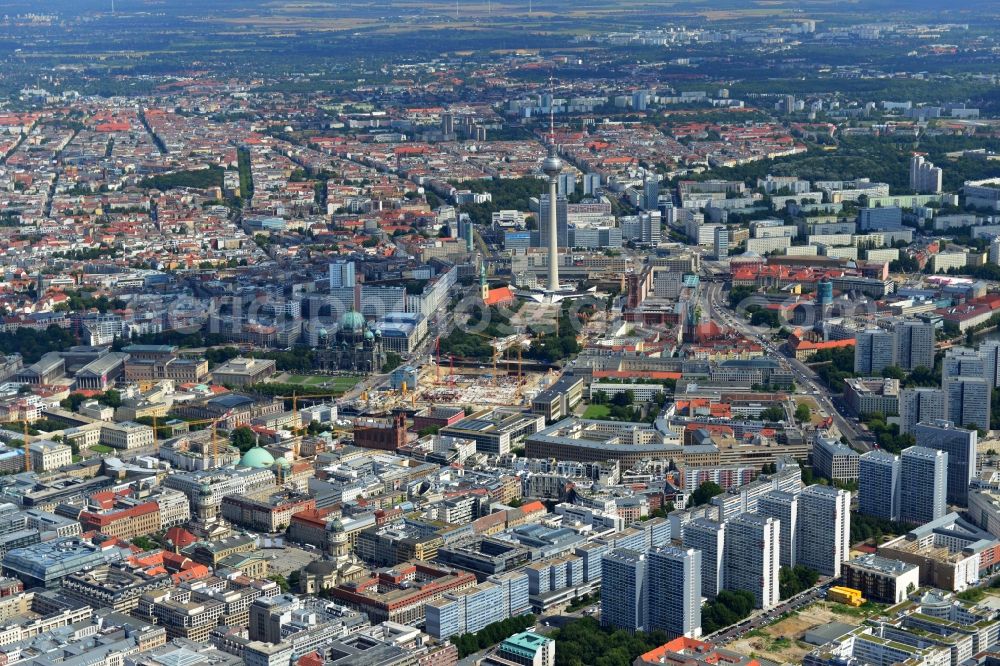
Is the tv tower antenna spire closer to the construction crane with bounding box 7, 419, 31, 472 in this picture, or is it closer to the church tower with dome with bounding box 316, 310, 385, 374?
the church tower with dome with bounding box 316, 310, 385, 374

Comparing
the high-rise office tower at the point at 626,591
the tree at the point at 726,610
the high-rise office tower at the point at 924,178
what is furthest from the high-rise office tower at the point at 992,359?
the high-rise office tower at the point at 924,178

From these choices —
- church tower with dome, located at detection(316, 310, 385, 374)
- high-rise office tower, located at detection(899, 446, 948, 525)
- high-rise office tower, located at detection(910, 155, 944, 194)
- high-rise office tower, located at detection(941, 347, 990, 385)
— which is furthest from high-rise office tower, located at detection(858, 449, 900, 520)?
high-rise office tower, located at detection(910, 155, 944, 194)

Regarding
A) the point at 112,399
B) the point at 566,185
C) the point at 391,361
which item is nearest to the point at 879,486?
the point at 391,361

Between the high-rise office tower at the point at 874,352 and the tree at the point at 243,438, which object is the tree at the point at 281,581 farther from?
the high-rise office tower at the point at 874,352

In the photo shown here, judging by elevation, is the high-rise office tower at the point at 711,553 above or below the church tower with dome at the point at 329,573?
above

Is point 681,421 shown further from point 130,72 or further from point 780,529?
point 130,72
